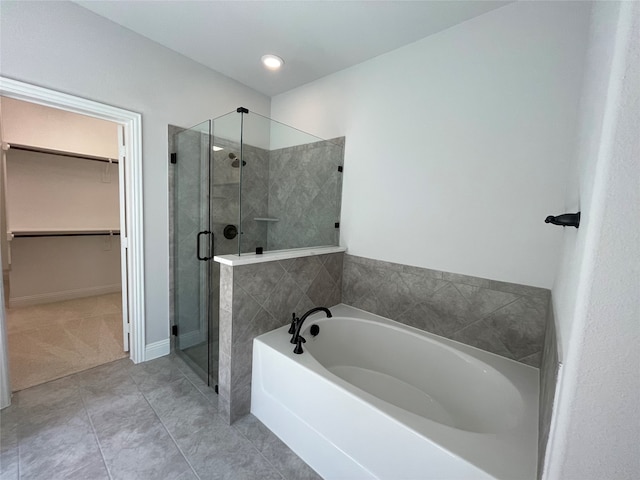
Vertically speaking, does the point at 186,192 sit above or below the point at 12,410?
above

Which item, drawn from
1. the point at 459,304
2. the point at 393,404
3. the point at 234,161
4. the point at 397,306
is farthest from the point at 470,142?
the point at 393,404

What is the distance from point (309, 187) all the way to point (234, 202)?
77 centimetres

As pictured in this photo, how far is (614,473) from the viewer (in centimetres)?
60

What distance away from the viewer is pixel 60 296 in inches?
144

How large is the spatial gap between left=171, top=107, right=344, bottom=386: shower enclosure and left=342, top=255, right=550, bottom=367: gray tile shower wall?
591 mm

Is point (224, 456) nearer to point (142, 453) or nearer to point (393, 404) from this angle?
point (142, 453)

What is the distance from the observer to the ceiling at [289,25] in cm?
169

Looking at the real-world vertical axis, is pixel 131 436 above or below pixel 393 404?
below

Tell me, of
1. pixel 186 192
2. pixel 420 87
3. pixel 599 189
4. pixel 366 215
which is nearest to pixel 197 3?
pixel 186 192

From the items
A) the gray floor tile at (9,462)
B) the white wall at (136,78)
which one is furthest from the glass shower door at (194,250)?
the gray floor tile at (9,462)

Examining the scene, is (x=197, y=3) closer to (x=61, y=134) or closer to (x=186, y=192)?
(x=186, y=192)

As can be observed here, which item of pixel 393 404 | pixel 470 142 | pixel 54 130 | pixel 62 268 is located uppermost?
pixel 54 130

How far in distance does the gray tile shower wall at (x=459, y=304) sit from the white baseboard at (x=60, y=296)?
12.9 feet

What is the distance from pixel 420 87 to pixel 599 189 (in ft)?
5.62
